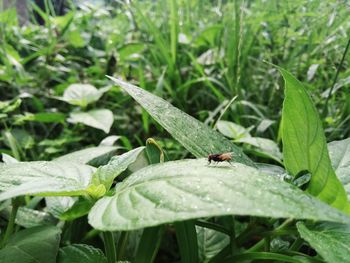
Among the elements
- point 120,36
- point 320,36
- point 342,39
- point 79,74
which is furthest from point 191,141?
point 120,36

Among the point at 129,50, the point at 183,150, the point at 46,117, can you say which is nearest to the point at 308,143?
the point at 183,150

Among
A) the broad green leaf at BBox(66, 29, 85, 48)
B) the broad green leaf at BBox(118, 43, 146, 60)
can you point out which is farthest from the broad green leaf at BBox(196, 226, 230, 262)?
the broad green leaf at BBox(66, 29, 85, 48)

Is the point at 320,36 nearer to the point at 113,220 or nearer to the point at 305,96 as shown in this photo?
the point at 305,96

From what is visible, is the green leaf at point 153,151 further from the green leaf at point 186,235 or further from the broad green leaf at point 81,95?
the broad green leaf at point 81,95

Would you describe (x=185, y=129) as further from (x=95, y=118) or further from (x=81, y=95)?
(x=81, y=95)

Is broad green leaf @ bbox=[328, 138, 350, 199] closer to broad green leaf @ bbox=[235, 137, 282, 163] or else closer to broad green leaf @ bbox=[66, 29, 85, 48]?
broad green leaf @ bbox=[235, 137, 282, 163]

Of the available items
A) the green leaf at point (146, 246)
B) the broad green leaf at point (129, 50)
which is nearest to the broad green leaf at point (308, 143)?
the green leaf at point (146, 246)
